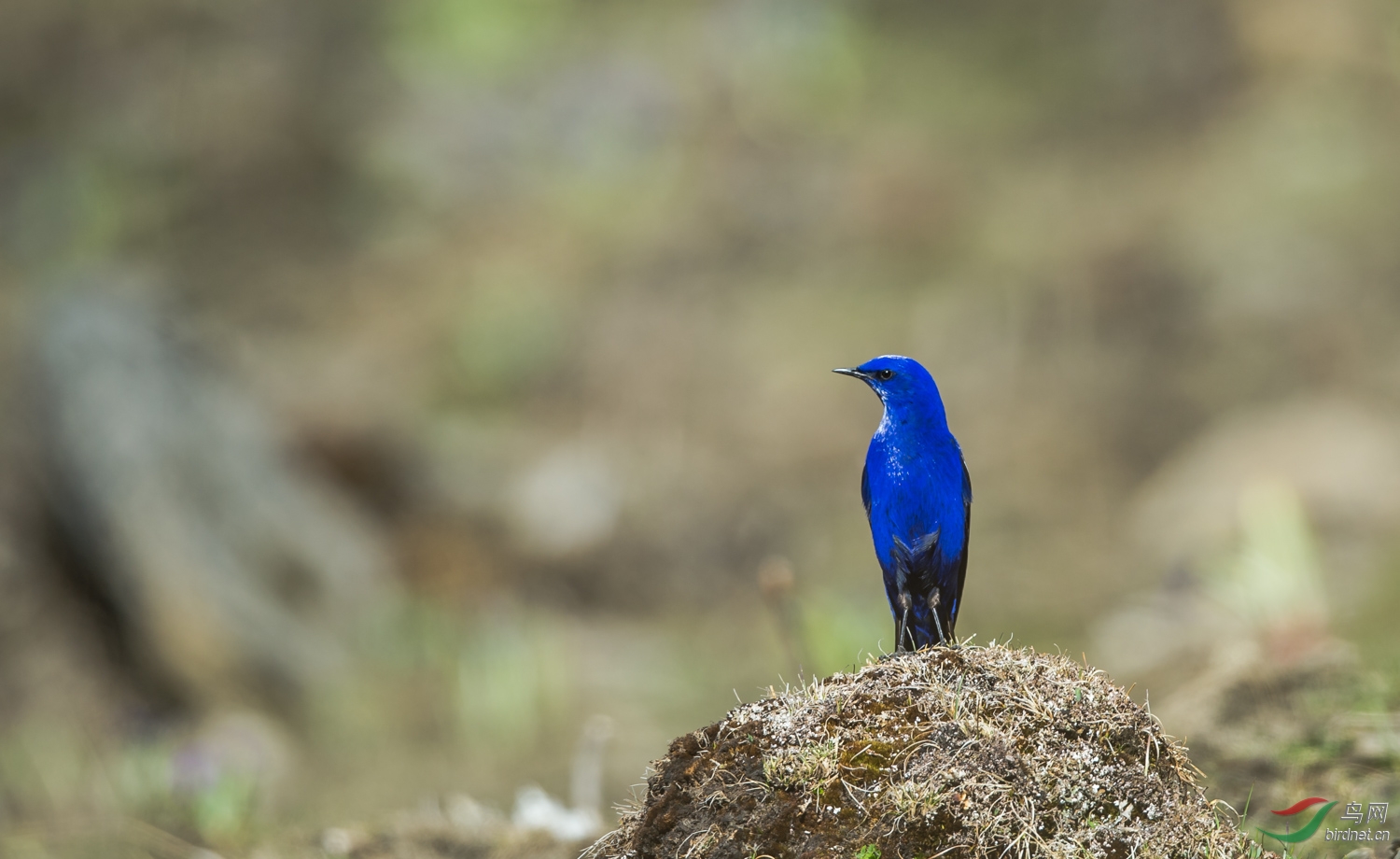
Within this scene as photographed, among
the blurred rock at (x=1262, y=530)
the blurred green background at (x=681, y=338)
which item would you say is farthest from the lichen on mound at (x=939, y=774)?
the blurred rock at (x=1262, y=530)

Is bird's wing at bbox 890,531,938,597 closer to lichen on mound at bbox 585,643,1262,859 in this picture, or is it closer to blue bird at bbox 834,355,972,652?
blue bird at bbox 834,355,972,652

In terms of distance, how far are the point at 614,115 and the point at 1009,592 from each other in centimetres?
1224

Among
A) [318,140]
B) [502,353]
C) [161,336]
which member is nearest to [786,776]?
[161,336]

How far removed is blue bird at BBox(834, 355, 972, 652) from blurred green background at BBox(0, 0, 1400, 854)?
91 cm

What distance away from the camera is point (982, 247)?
16.9 meters

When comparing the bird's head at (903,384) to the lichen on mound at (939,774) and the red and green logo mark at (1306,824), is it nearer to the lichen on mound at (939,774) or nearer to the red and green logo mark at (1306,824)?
the lichen on mound at (939,774)

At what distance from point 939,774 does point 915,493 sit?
1194mm

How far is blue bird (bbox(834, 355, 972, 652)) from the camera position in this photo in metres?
4.10

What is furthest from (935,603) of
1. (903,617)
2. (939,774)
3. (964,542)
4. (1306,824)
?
(1306,824)

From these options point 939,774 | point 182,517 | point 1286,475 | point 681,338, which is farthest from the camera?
point 681,338

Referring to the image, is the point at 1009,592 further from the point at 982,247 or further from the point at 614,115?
the point at 614,115

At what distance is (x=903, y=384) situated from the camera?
409 centimetres

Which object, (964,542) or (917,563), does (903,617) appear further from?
(964,542)

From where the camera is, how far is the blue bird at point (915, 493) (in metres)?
4.10
